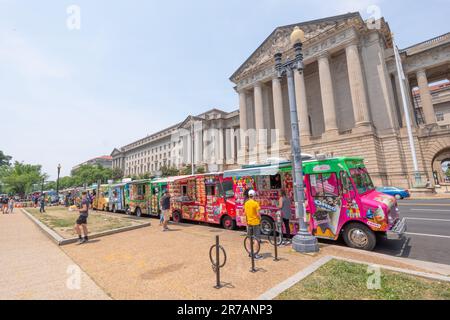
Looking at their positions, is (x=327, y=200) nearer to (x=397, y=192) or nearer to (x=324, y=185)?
(x=324, y=185)

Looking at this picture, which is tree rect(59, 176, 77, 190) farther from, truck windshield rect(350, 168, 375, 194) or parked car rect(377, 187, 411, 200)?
truck windshield rect(350, 168, 375, 194)

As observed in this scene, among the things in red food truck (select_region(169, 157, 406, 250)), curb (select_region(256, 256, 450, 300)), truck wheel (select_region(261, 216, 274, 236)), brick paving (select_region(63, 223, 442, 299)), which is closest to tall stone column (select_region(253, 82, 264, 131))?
red food truck (select_region(169, 157, 406, 250))

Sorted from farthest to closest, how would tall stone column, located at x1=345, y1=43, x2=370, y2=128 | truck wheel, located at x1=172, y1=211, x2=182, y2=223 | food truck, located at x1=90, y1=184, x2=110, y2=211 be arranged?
1. tall stone column, located at x1=345, y1=43, x2=370, y2=128
2. food truck, located at x1=90, y1=184, x2=110, y2=211
3. truck wheel, located at x1=172, y1=211, x2=182, y2=223

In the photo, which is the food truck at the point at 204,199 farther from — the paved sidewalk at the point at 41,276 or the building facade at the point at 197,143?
the building facade at the point at 197,143

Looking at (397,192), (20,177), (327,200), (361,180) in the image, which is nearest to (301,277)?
(327,200)

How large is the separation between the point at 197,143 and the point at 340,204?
6481cm

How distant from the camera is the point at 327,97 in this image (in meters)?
34.5

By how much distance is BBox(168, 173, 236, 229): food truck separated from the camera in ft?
37.3

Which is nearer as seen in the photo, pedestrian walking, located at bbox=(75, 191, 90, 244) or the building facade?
pedestrian walking, located at bbox=(75, 191, 90, 244)

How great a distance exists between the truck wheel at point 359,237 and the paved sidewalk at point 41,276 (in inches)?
281

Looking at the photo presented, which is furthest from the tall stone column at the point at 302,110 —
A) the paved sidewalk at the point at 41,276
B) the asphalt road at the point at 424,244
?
the paved sidewalk at the point at 41,276

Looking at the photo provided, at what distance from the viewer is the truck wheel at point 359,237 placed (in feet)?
22.9

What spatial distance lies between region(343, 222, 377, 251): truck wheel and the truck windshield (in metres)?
1.16
